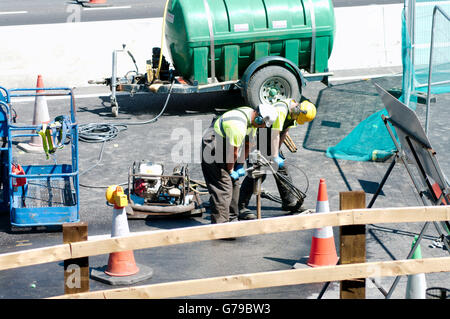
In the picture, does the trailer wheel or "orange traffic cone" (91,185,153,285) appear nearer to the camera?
"orange traffic cone" (91,185,153,285)

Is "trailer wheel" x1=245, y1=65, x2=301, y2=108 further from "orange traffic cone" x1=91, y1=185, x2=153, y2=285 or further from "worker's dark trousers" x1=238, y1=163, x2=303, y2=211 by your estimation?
"orange traffic cone" x1=91, y1=185, x2=153, y2=285

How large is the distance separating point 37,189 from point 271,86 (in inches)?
185

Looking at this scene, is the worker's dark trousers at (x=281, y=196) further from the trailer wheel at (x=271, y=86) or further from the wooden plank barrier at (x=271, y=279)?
the wooden plank barrier at (x=271, y=279)

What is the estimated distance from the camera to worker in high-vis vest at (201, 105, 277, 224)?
835 centimetres

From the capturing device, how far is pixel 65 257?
4.94 meters

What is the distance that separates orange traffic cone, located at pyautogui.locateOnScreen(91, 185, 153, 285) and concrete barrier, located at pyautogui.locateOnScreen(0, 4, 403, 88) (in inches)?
285

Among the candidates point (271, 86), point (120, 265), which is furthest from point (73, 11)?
point (120, 265)

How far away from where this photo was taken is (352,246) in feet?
17.5

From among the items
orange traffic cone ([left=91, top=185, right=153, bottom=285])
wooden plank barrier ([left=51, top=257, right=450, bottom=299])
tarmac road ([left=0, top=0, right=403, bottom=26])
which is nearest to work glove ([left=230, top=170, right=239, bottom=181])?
orange traffic cone ([left=91, top=185, right=153, bottom=285])

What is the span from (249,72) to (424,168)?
588cm

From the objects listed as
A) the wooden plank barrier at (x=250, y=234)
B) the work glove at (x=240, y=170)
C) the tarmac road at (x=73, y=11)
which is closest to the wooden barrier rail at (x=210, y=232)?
the wooden plank barrier at (x=250, y=234)

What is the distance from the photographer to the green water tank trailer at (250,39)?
1209cm

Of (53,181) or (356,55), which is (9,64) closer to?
(53,181)
